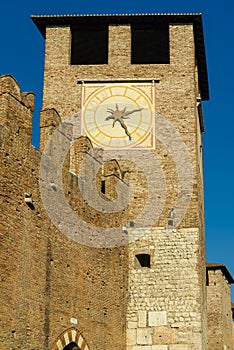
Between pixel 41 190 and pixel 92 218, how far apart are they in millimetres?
2335

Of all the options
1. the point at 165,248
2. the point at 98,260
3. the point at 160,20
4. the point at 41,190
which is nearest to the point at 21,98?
the point at 41,190

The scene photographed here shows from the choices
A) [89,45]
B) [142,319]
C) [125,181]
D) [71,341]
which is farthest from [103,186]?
[89,45]

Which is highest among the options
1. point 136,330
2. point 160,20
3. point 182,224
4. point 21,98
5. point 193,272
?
point 160,20

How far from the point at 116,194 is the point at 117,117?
2.31 metres

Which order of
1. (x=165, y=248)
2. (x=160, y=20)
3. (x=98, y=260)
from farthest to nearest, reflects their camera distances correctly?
(x=160, y=20), (x=165, y=248), (x=98, y=260)

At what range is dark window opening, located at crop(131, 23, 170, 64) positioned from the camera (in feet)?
61.0

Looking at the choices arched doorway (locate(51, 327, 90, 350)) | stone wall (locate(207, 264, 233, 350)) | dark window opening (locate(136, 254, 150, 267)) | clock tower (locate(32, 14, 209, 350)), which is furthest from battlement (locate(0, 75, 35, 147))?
stone wall (locate(207, 264, 233, 350))

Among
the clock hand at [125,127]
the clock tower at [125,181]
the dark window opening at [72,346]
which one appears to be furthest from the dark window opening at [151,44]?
the dark window opening at [72,346]

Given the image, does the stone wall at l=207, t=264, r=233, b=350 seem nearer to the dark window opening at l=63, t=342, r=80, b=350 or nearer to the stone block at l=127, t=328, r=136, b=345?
the stone block at l=127, t=328, r=136, b=345

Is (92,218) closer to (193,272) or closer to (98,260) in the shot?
(98,260)

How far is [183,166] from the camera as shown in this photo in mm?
16938

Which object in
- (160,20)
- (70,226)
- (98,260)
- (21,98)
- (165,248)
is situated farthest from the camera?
(160,20)

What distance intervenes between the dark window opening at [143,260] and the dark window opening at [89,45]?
17.3 feet

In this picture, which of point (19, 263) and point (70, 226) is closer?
point (19, 263)
